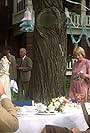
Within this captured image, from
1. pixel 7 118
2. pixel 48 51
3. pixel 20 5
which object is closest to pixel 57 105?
pixel 7 118

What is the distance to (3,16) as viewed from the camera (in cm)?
3142

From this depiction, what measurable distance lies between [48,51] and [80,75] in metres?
0.84

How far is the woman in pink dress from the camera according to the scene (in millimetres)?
7950

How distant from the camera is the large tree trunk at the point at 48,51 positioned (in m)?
7.35

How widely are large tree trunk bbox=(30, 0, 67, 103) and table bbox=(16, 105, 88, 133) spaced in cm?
172

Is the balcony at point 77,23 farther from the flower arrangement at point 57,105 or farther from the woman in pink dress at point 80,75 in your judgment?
the flower arrangement at point 57,105

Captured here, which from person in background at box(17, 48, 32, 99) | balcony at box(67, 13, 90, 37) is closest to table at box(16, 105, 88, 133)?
person in background at box(17, 48, 32, 99)

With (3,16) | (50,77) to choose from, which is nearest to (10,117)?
(50,77)

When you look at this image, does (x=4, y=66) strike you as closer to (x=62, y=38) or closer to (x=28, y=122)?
(x=62, y=38)

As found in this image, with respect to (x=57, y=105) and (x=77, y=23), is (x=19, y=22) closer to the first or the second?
(x=77, y=23)

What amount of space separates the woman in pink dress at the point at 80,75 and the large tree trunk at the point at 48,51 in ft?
1.43

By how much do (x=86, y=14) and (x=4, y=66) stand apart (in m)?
18.8

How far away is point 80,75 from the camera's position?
798 centimetres

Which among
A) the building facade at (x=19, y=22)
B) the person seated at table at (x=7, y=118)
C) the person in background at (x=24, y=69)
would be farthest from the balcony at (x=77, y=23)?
the person seated at table at (x=7, y=118)
